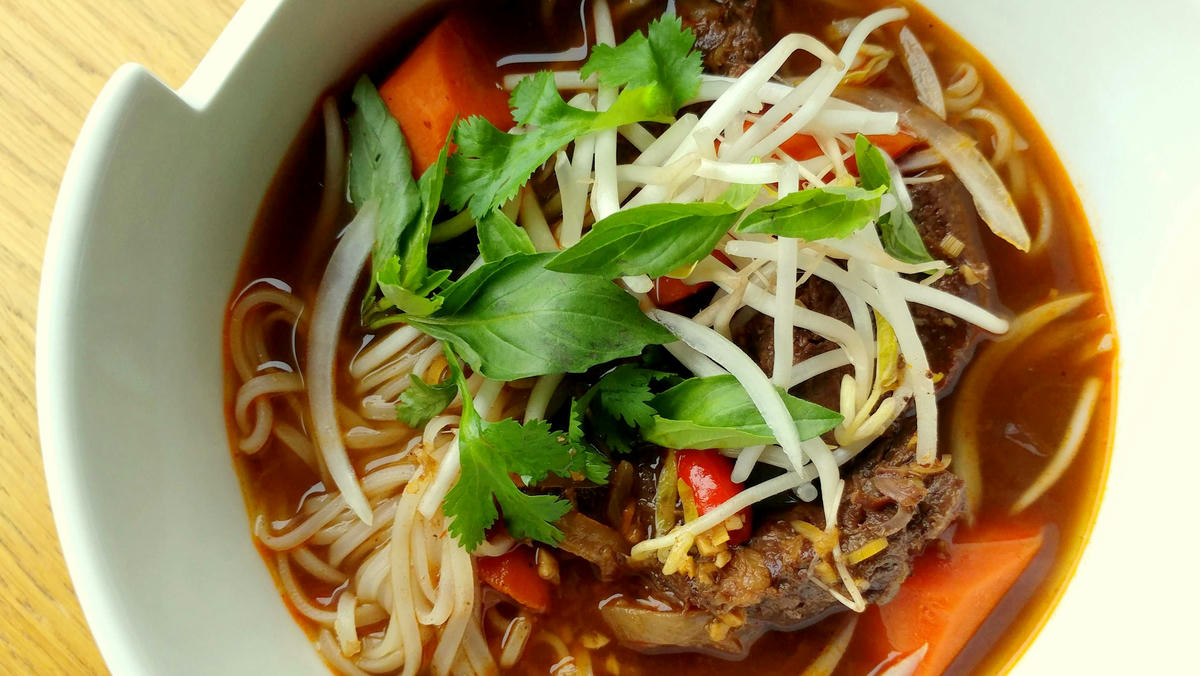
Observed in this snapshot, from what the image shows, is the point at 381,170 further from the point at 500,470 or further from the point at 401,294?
the point at 500,470

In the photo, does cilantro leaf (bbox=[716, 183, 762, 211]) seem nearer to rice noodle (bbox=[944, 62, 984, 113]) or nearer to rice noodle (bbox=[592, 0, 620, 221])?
rice noodle (bbox=[592, 0, 620, 221])

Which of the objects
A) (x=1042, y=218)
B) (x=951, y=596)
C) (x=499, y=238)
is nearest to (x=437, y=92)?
(x=499, y=238)

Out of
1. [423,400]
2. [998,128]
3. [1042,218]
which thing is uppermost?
[423,400]

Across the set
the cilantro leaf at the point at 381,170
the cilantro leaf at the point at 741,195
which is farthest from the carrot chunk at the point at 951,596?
the cilantro leaf at the point at 381,170

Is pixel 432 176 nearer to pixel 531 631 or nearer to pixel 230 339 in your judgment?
pixel 230 339

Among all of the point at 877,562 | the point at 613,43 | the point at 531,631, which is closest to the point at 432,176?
the point at 613,43

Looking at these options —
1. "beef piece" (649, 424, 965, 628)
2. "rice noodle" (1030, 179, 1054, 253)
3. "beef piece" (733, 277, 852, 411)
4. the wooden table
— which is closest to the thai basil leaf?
"beef piece" (733, 277, 852, 411)
